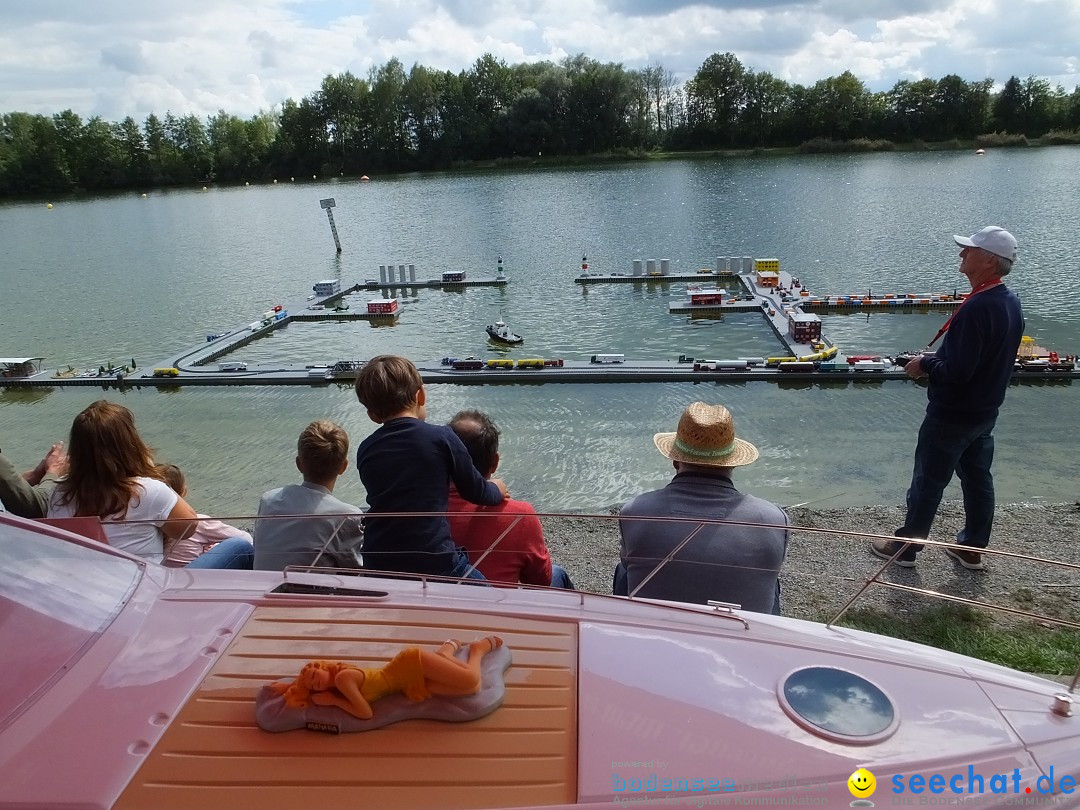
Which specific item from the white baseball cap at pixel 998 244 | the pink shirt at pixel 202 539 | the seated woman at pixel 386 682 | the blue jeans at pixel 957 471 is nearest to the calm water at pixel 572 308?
the blue jeans at pixel 957 471

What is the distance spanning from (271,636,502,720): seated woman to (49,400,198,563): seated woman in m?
2.16

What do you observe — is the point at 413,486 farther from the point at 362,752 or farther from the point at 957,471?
the point at 957,471

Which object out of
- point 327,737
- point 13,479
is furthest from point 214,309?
point 327,737

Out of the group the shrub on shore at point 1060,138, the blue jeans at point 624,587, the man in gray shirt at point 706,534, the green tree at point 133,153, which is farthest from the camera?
the green tree at point 133,153

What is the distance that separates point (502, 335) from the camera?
16.4 m

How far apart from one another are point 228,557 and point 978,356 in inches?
169

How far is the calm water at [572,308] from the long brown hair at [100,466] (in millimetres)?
4860

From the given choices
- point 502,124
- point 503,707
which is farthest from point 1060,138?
point 503,707

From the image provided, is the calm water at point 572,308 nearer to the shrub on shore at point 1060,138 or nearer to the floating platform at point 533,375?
the floating platform at point 533,375

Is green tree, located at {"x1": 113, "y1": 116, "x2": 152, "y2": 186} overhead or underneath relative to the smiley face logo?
overhead

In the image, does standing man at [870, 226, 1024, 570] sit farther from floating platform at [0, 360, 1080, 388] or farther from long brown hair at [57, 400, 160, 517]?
floating platform at [0, 360, 1080, 388]

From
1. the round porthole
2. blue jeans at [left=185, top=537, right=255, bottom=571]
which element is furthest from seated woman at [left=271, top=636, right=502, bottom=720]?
blue jeans at [left=185, top=537, right=255, bottom=571]

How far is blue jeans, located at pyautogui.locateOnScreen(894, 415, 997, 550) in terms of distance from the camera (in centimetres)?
447

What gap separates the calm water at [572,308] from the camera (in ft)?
30.8
